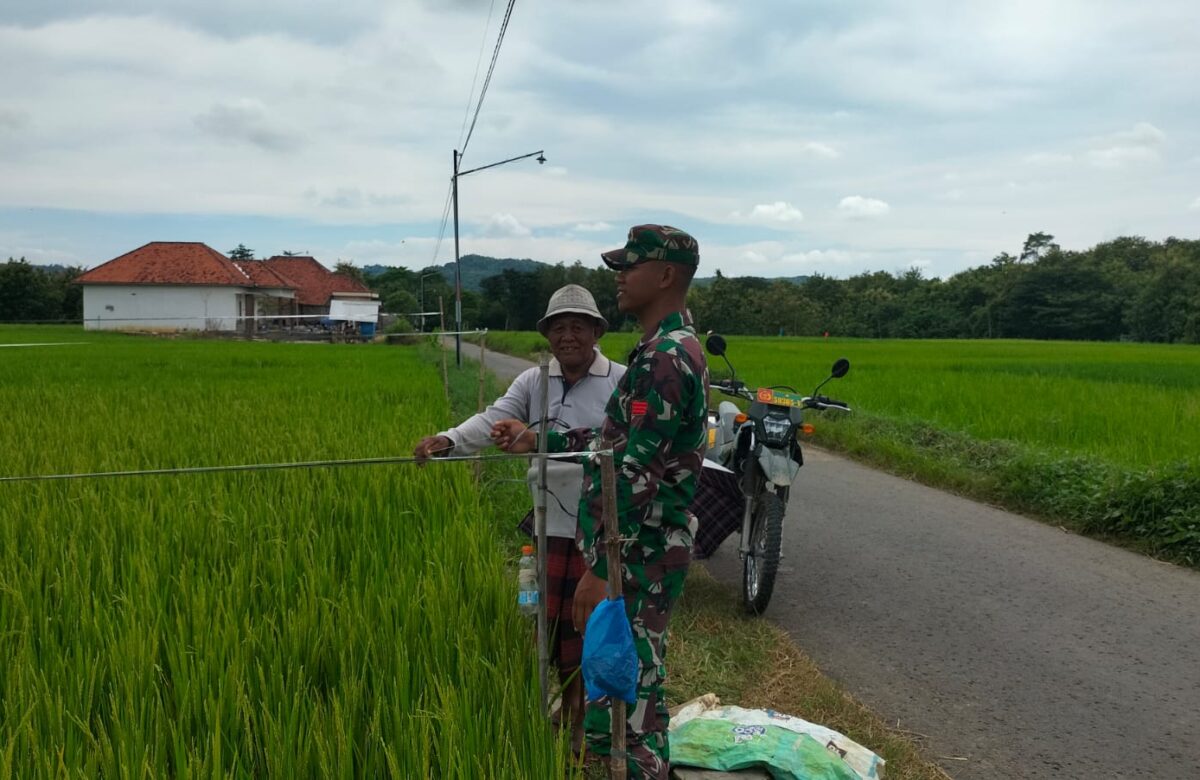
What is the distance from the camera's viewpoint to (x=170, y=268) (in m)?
41.2

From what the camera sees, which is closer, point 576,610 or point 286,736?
point 286,736

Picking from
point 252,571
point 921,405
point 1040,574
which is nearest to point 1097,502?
point 1040,574

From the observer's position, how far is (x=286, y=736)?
1.79 metres

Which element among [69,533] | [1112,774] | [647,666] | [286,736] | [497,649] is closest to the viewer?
[286,736]

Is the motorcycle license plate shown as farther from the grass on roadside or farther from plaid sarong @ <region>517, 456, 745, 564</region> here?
the grass on roadside

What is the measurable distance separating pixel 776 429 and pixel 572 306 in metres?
1.91

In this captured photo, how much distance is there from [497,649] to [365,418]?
210 inches

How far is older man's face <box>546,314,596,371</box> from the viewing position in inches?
104

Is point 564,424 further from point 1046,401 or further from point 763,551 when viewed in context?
point 1046,401

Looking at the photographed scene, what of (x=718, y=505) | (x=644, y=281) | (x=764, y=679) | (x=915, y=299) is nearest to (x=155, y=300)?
(x=718, y=505)

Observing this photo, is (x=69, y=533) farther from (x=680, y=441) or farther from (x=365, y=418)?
(x=365, y=418)

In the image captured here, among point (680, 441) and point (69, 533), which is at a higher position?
point (680, 441)

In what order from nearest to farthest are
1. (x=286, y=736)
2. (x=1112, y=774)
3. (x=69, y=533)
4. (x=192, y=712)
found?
(x=286, y=736)
(x=192, y=712)
(x=1112, y=774)
(x=69, y=533)

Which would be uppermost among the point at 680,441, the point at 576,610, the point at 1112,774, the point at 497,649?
the point at 680,441
